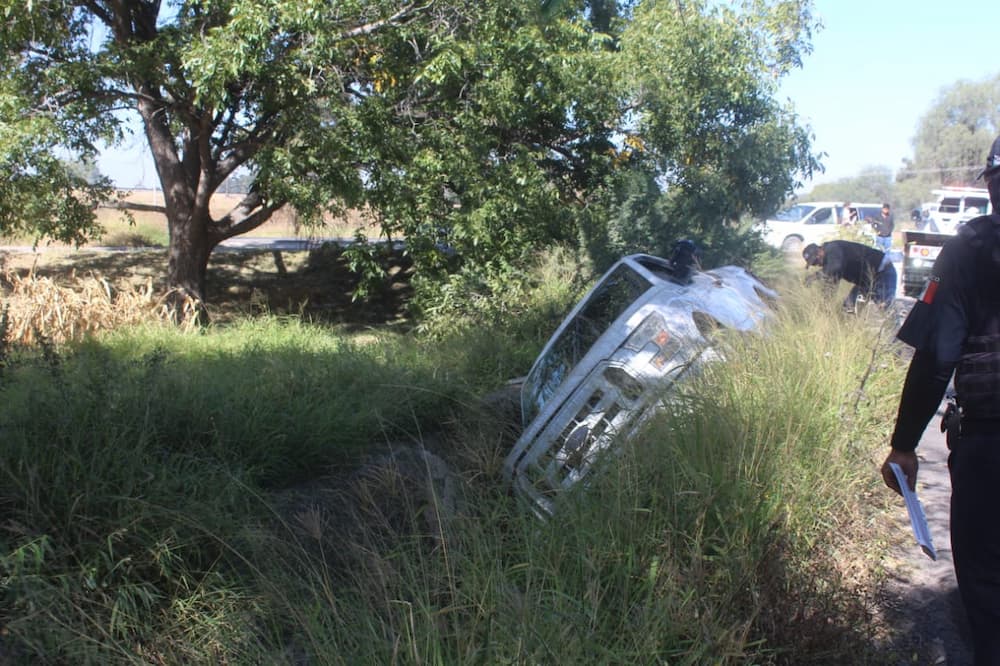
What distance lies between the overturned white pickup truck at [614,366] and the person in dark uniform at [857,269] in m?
2.77

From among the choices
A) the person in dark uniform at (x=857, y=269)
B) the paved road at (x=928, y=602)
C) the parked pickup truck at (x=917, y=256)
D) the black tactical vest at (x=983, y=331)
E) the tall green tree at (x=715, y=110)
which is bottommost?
the paved road at (x=928, y=602)

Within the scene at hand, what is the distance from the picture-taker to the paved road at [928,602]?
3471 mm

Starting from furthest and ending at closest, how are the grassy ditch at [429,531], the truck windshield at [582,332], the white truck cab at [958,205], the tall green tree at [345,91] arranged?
the white truck cab at [958,205] → the tall green tree at [345,91] → the truck windshield at [582,332] → the grassy ditch at [429,531]

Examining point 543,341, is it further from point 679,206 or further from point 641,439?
point 641,439

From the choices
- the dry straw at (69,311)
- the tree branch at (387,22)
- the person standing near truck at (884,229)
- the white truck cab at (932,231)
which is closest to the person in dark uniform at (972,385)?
the dry straw at (69,311)

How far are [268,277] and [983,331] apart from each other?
17.5 m

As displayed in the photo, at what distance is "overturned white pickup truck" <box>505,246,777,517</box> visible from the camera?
14.4 feet

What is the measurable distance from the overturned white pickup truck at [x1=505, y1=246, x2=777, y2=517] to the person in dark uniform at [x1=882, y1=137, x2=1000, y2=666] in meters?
1.53

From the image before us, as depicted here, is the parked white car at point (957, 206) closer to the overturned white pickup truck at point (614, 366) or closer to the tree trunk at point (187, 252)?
the tree trunk at point (187, 252)

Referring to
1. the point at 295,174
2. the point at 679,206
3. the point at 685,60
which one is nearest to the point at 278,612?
the point at 295,174

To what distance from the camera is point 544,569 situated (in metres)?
2.83

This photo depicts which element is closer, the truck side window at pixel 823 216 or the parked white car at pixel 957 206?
the parked white car at pixel 957 206

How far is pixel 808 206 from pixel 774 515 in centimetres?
2527

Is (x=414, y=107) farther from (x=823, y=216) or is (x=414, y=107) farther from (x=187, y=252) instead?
(x=823, y=216)
